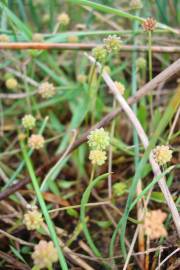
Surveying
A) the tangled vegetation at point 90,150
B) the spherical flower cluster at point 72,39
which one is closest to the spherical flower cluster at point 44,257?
the tangled vegetation at point 90,150

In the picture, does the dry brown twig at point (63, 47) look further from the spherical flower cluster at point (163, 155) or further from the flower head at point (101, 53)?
the spherical flower cluster at point (163, 155)

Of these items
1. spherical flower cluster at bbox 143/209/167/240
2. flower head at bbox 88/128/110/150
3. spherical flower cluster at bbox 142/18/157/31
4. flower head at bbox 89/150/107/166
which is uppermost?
spherical flower cluster at bbox 142/18/157/31

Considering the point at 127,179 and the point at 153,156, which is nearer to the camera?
the point at 153,156

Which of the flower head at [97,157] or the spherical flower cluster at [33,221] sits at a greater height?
the flower head at [97,157]

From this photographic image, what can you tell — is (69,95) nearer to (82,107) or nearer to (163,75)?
(82,107)

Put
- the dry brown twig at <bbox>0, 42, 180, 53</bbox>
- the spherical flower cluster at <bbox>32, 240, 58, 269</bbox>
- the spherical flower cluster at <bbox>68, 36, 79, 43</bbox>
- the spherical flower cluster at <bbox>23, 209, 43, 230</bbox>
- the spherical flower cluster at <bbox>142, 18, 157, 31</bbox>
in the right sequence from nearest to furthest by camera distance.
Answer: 1. the spherical flower cluster at <bbox>32, 240, 58, 269</bbox>
2. the spherical flower cluster at <bbox>23, 209, 43, 230</bbox>
3. the spherical flower cluster at <bbox>142, 18, 157, 31</bbox>
4. the dry brown twig at <bbox>0, 42, 180, 53</bbox>
5. the spherical flower cluster at <bbox>68, 36, 79, 43</bbox>

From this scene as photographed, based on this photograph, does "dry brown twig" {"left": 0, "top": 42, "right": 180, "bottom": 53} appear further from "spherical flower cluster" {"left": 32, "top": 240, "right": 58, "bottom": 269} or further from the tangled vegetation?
"spherical flower cluster" {"left": 32, "top": 240, "right": 58, "bottom": 269}

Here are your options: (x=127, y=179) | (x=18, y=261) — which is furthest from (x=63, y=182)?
(x=18, y=261)

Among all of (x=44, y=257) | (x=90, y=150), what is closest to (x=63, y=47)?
(x=90, y=150)

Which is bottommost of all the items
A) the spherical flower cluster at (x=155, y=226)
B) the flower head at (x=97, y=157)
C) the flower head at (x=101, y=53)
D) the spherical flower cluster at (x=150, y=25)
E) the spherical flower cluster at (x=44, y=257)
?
the spherical flower cluster at (x=155, y=226)

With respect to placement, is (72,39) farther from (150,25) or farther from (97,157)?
(97,157)

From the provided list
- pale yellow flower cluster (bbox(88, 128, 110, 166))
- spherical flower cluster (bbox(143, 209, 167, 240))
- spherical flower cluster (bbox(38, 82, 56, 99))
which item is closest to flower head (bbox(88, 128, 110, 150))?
pale yellow flower cluster (bbox(88, 128, 110, 166))
